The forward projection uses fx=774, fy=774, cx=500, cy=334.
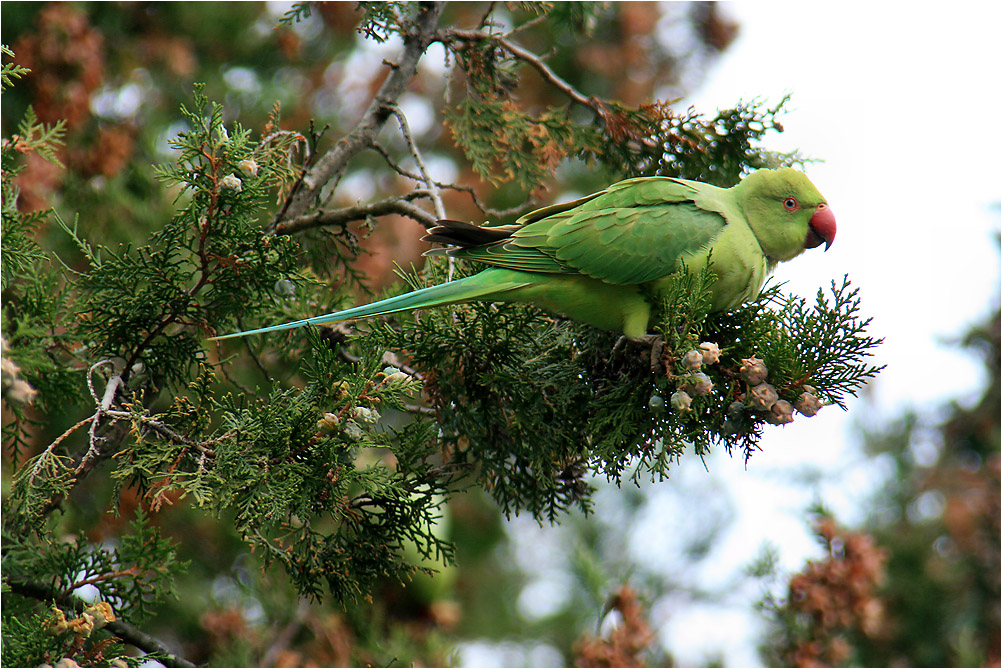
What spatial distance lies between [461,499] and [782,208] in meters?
3.08

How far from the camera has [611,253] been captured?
7.98 feet

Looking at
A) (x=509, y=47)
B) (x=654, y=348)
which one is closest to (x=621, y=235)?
(x=654, y=348)

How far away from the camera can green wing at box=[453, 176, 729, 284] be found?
7.96 feet

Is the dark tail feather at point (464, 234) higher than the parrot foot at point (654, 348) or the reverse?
higher

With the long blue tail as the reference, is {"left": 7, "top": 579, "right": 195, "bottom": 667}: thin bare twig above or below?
below

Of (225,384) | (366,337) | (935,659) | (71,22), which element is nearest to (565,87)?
(366,337)

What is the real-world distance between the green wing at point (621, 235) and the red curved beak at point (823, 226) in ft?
1.48

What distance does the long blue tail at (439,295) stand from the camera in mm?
2236

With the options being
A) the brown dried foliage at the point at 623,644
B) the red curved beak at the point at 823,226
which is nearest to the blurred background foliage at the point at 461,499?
the brown dried foliage at the point at 623,644

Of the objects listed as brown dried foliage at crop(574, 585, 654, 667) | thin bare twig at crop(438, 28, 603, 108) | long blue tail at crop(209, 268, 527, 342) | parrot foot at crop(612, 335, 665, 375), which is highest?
thin bare twig at crop(438, 28, 603, 108)

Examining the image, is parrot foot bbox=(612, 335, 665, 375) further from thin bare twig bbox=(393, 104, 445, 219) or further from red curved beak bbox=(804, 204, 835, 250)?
red curved beak bbox=(804, 204, 835, 250)

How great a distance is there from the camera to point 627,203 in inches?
100

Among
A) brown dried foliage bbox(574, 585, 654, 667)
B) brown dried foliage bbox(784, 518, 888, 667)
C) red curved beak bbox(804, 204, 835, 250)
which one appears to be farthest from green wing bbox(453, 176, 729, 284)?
brown dried foliage bbox(784, 518, 888, 667)

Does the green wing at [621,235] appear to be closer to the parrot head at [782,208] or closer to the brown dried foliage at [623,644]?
the parrot head at [782,208]
